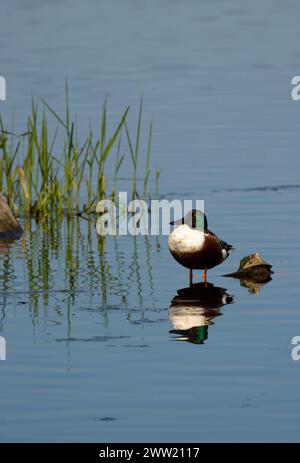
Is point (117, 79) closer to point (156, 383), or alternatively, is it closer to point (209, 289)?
point (209, 289)

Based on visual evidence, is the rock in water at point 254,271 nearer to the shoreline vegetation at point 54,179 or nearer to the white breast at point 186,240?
the white breast at point 186,240

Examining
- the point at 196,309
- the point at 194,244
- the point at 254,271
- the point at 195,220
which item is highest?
the point at 195,220

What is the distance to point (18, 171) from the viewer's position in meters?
15.4

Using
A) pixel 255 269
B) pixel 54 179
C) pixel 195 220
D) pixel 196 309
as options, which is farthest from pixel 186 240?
pixel 54 179

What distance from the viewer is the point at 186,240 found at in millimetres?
12180

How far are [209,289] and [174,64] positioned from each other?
14307 mm

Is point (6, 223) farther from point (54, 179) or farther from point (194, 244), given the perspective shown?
point (194, 244)

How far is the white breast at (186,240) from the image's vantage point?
39.9 feet

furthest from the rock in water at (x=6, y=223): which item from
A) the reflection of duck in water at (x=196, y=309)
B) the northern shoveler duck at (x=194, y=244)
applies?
the reflection of duck in water at (x=196, y=309)

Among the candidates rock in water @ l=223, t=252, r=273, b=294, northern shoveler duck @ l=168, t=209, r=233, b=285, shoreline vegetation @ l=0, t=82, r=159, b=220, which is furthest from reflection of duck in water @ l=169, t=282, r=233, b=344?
shoreline vegetation @ l=0, t=82, r=159, b=220

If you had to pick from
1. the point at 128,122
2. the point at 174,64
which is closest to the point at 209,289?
the point at 128,122

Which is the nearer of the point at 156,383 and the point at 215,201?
the point at 156,383

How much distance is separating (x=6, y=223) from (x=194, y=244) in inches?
129
